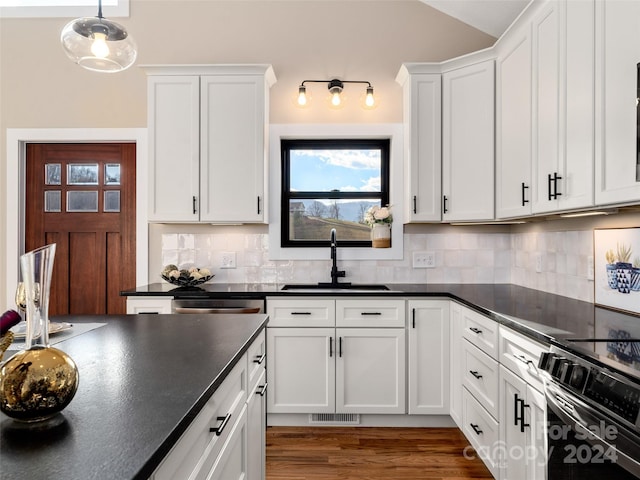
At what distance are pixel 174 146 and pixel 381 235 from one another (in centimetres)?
168

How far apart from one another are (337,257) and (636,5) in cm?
226

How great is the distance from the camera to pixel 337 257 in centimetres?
316

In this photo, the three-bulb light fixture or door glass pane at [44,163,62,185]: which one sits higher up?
the three-bulb light fixture

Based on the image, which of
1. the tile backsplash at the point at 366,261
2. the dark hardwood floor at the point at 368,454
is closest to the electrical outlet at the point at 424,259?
the tile backsplash at the point at 366,261

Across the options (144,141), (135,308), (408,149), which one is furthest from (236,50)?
(135,308)

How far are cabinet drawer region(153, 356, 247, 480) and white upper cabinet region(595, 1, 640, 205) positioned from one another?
4.93 feet

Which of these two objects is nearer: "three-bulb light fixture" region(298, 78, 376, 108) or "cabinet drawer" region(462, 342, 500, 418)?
"cabinet drawer" region(462, 342, 500, 418)

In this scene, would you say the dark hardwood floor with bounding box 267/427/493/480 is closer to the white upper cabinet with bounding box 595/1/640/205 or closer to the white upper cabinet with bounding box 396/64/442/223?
the white upper cabinet with bounding box 396/64/442/223

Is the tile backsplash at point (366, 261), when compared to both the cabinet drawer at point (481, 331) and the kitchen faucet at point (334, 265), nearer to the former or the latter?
the kitchen faucet at point (334, 265)

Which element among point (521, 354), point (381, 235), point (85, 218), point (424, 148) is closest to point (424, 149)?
point (424, 148)

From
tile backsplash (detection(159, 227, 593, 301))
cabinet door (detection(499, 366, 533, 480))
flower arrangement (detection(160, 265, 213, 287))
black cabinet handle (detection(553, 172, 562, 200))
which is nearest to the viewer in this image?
cabinet door (detection(499, 366, 533, 480))

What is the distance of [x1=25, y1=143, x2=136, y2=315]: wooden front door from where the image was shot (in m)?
3.19

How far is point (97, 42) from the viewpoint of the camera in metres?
1.58

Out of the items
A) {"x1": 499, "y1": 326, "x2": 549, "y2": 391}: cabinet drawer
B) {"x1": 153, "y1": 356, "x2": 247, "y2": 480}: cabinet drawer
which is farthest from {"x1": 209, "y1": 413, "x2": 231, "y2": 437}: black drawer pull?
{"x1": 499, "y1": 326, "x2": 549, "y2": 391}: cabinet drawer
